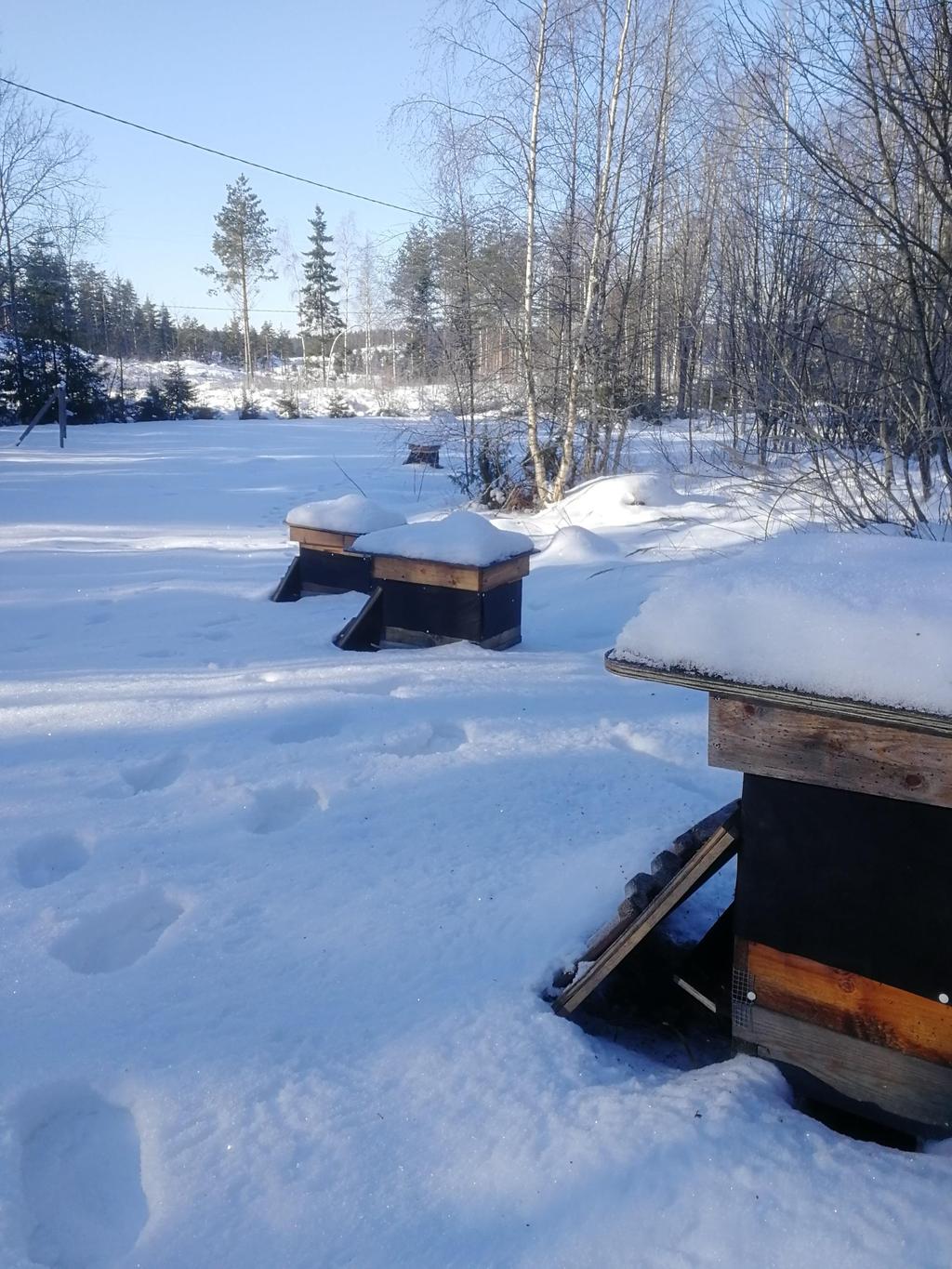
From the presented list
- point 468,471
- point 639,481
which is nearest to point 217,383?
point 468,471

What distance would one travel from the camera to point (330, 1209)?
170cm

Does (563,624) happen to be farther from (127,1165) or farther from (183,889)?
(127,1165)

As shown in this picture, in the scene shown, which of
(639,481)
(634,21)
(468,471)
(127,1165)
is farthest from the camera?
(468,471)

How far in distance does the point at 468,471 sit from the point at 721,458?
8.75 meters

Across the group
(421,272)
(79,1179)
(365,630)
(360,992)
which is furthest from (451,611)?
(421,272)

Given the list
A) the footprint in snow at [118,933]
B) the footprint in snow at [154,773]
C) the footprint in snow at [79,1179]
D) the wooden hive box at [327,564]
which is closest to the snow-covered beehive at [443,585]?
the wooden hive box at [327,564]

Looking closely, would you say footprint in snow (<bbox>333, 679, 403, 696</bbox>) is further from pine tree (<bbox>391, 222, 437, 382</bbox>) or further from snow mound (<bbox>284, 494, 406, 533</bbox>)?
pine tree (<bbox>391, 222, 437, 382</bbox>)

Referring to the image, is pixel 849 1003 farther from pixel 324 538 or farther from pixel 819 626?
pixel 324 538

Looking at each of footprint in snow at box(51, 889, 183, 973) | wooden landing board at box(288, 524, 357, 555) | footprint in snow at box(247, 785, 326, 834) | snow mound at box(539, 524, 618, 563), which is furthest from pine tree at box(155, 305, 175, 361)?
footprint in snow at box(51, 889, 183, 973)

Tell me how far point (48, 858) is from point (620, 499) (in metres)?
8.18

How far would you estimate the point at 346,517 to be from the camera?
663 cm

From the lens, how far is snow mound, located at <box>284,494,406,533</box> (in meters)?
6.58

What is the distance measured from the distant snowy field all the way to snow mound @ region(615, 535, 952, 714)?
37.2 inches

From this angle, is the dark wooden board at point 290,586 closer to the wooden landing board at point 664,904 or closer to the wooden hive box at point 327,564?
the wooden hive box at point 327,564
